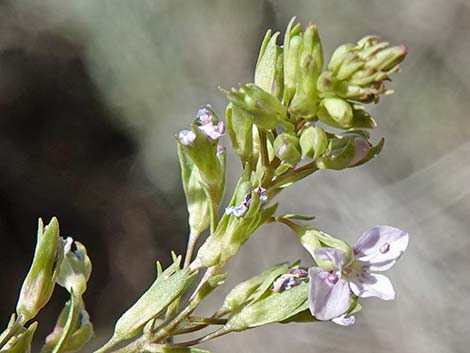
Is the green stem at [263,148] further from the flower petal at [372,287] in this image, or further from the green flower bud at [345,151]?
the flower petal at [372,287]

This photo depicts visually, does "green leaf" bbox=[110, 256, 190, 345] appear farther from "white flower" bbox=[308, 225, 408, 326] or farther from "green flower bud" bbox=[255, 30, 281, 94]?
"green flower bud" bbox=[255, 30, 281, 94]

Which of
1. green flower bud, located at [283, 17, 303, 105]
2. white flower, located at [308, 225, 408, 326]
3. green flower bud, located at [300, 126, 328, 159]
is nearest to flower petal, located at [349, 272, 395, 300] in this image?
white flower, located at [308, 225, 408, 326]

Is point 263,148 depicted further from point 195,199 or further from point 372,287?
point 372,287

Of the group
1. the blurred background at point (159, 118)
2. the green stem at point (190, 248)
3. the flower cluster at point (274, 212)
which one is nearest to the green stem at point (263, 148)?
the flower cluster at point (274, 212)

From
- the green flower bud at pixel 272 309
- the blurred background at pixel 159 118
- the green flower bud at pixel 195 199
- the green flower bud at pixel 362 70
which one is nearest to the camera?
the green flower bud at pixel 362 70

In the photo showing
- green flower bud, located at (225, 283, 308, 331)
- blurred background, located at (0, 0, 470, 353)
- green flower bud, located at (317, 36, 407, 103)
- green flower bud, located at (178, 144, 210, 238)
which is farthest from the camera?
blurred background, located at (0, 0, 470, 353)
